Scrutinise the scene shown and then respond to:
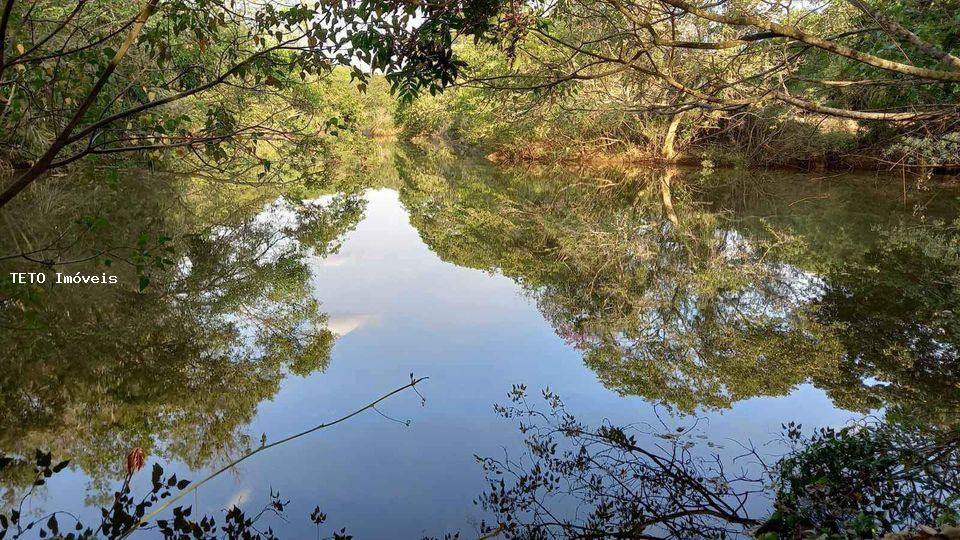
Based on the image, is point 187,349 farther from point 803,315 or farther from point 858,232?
point 858,232

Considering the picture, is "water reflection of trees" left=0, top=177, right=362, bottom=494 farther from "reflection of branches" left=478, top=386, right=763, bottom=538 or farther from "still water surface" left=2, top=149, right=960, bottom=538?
"reflection of branches" left=478, top=386, right=763, bottom=538

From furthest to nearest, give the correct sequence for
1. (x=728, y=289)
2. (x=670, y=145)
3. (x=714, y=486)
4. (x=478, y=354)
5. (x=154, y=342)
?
(x=670, y=145) → (x=728, y=289) → (x=478, y=354) → (x=154, y=342) → (x=714, y=486)

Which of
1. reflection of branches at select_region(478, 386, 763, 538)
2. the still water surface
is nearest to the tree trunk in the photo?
the still water surface

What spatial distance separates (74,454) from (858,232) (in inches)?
501

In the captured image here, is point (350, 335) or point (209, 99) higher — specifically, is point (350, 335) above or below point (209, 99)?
below

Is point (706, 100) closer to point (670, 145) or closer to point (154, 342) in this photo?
point (154, 342)

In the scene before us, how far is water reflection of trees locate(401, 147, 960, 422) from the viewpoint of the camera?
18.5 feet

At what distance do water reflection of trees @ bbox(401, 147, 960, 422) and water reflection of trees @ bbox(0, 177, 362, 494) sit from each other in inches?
123

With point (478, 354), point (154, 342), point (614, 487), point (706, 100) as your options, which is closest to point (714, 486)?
point (614, 487)

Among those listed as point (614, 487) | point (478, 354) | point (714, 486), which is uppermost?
point (478, 354)

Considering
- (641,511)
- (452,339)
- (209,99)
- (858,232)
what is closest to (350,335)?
(452,339)

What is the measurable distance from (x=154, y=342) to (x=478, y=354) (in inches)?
128

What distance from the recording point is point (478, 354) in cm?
621

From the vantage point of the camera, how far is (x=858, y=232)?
459 inches
